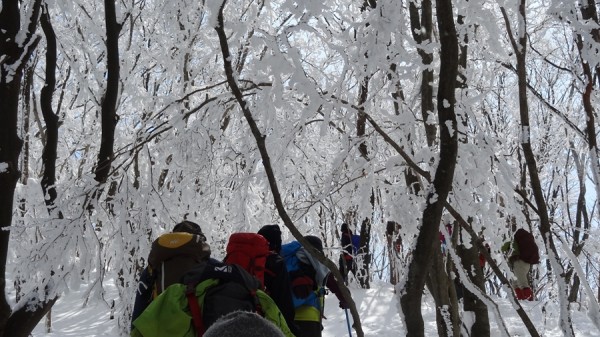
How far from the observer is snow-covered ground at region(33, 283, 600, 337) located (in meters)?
7.45

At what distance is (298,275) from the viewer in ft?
13.3

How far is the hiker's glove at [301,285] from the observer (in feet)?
13.3

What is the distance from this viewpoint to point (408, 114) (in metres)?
3.47

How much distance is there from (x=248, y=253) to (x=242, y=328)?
2.11 meters

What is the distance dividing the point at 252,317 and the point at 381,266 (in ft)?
68.0

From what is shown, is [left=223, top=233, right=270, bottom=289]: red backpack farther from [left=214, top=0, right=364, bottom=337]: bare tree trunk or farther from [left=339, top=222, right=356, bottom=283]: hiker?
[left=214, top=0, right=364, bottom=337]: bare tree trunk

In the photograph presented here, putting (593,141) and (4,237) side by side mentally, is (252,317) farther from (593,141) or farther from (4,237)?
(4,237)

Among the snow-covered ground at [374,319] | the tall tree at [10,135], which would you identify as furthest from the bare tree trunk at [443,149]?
the snow-covered ground at [374,319]

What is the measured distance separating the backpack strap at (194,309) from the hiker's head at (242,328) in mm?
1071

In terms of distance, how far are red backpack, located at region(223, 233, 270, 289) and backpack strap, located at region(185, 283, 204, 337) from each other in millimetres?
912

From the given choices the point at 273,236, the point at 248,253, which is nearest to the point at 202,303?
the point at 248,253

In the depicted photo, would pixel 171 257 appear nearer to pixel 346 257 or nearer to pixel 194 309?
pixel 194 309

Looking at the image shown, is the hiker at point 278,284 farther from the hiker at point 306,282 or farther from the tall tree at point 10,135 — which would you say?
the tall tree at point 10,135

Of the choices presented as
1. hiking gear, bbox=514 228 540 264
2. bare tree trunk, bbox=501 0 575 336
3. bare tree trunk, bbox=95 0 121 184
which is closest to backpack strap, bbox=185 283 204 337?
bare tree trunk, bbox=501 0 575 336
